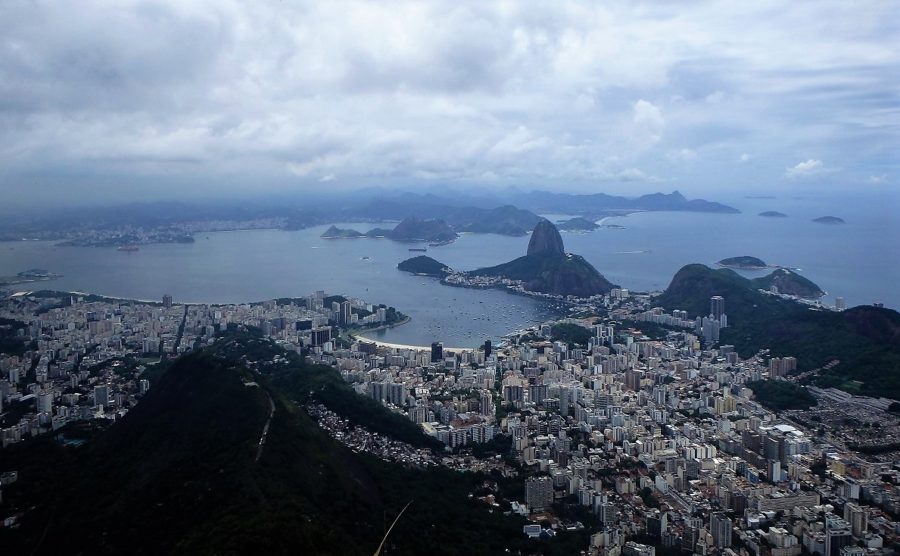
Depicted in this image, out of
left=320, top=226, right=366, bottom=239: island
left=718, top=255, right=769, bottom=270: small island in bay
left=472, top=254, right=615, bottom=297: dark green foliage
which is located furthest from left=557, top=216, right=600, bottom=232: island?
left=472, top=254, right=615, bottom=297: dark green foliage

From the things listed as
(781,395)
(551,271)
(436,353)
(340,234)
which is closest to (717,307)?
(781,395)

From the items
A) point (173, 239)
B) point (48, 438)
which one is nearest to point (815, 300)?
point (48, 438)

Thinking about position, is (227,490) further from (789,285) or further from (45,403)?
(789,285)

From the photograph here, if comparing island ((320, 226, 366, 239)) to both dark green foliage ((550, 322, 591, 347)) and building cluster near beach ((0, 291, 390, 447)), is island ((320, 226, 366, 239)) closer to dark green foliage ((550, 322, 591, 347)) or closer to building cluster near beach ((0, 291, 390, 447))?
building cluster near beach ((0, 291, 390, 447))

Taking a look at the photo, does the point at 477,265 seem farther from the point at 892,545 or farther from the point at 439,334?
the point at 892,545

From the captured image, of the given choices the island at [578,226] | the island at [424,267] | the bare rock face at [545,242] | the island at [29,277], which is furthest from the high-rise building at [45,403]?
the island at [578,226]

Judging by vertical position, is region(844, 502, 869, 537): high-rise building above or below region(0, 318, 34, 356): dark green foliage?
below

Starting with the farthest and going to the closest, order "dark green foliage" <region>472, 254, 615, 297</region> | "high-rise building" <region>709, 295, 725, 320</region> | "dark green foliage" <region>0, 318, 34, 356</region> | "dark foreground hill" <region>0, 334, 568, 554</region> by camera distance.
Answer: "dark green foliage" <region>472, 254, 615, 297</region>
"high-rise building" <region>709, 295, 725, 320</region>
"dark green foliage" <region>0, 318, 34, 356</region>
"dark foreground hill" <region>0, 334, 568, 554</region>
